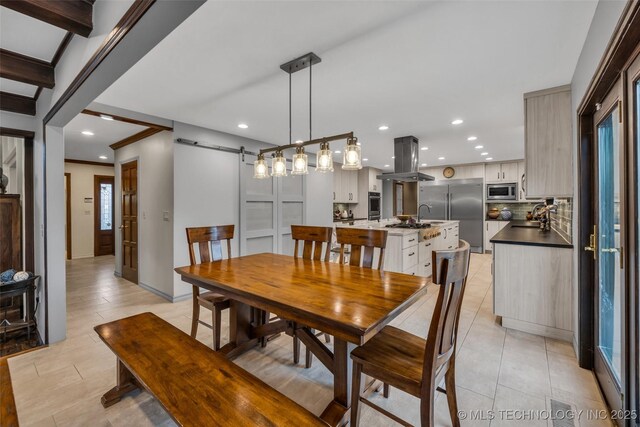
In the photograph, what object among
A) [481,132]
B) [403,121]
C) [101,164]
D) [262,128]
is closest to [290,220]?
[262,128]

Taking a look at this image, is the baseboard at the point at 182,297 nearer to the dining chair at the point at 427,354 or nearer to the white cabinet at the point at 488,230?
the dining chair at the point at 427,354

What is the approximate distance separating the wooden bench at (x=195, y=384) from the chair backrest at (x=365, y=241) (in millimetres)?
1336

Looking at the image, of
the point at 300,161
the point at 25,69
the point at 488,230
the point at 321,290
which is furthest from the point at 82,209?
the point at 488,230

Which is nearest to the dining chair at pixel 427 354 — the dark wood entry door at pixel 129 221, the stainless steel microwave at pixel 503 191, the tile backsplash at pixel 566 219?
the tile backsplash at pixel 566 219

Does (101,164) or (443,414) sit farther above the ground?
(101,164)

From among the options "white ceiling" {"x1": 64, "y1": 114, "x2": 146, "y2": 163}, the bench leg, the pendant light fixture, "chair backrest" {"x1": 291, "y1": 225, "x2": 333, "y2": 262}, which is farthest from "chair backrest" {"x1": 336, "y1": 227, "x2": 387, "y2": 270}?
"white ceiling" {"x1": 64, "y1": 114, "x2": 146, "y2": 163}

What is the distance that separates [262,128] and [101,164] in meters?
5.53

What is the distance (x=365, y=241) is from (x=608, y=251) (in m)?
1.51

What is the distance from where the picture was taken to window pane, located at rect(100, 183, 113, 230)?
7141mm

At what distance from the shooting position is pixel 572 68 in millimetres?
2330

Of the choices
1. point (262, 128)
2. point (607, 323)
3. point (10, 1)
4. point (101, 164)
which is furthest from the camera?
point (101, 164)

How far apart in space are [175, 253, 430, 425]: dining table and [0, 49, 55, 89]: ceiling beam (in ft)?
6.00

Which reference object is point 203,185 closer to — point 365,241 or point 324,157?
point 324,157

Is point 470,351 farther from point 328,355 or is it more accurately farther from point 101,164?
point 101,164
